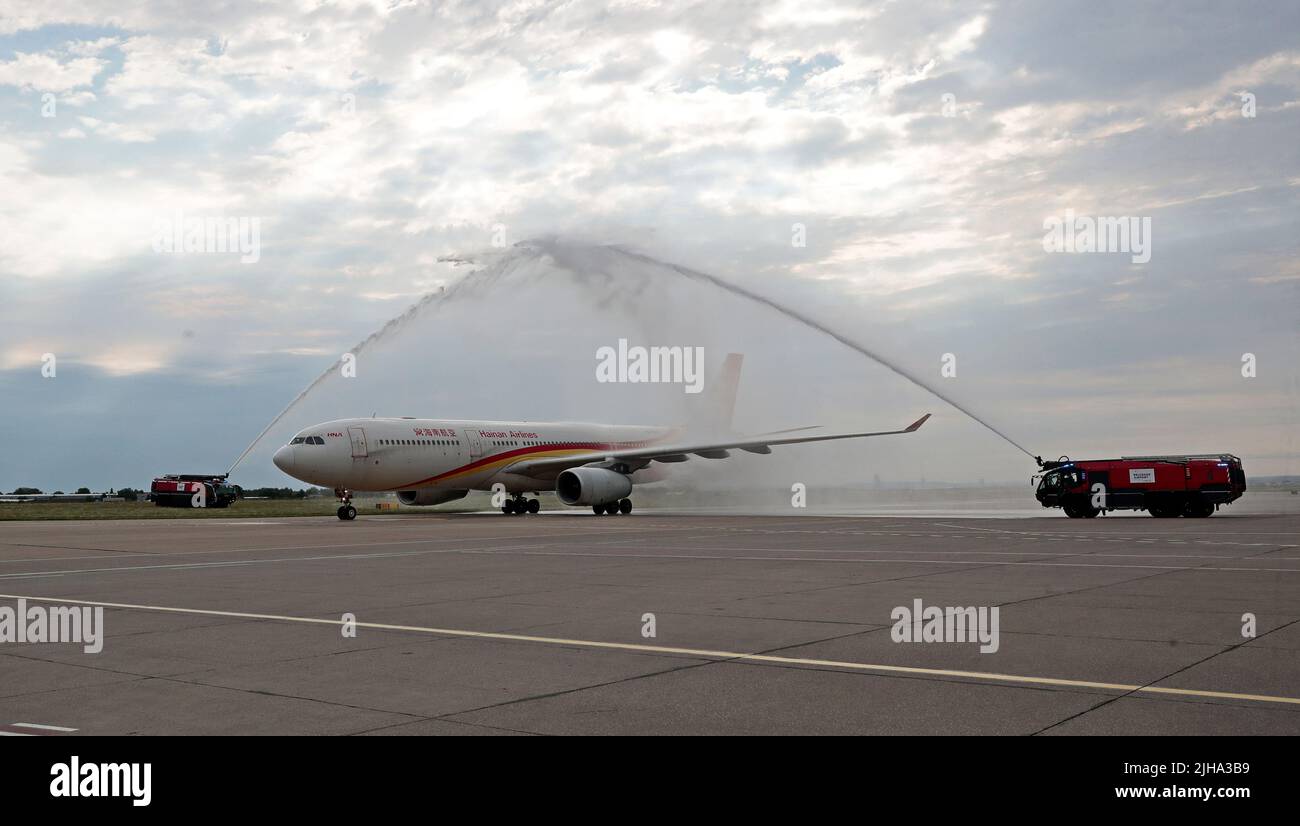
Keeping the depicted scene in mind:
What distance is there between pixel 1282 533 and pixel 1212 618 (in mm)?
20881

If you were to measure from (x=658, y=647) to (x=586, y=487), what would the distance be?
37.3 metres

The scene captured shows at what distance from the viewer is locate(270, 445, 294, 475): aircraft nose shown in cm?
4221

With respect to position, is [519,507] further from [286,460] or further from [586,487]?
[286,460]

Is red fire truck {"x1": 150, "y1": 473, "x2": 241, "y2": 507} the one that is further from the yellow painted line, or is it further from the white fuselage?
the yellow painted line

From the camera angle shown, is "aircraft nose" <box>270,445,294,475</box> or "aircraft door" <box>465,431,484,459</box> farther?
"aircraft door" <box>465,431,484,459</box>

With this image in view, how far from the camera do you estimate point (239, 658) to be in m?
9.94

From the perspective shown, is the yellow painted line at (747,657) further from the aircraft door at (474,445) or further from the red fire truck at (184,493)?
the red fire truck at (184,493)

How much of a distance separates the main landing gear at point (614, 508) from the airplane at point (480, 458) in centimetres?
6

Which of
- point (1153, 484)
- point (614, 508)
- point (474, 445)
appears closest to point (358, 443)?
point (474, 445)

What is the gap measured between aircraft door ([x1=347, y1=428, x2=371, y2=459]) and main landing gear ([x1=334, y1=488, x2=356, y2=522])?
1847 millimetres

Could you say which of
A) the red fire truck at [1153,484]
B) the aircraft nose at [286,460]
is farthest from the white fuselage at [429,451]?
the red fire truck at [1153,484]

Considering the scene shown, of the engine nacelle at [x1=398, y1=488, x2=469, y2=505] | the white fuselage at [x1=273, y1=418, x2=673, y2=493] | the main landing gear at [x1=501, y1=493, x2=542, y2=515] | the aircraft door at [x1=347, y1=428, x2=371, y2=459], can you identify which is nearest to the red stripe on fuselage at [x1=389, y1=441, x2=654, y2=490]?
the white fuselage at [x1=273, y1=418, x2=673, y2=493]

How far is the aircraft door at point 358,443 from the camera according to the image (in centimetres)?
4406
